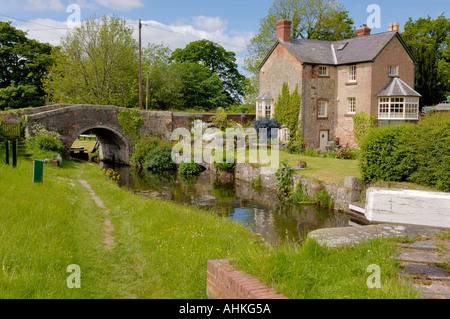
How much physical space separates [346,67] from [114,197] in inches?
866

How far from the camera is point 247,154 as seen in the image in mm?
24172

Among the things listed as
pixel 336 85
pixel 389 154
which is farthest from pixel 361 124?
pixel 389 154

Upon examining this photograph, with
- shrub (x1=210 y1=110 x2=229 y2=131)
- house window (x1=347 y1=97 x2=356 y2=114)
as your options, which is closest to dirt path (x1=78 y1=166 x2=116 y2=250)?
shrub (x1=210 y1=110 x2=229 y2=131)

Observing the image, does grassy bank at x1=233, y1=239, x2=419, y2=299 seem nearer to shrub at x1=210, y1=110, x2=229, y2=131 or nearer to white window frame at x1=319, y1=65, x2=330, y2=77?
shrub at x1=210, y1=110, x2=229, y2=131

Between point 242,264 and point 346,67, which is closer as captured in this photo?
point 242,264

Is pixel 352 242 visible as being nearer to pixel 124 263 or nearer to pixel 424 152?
pixel 124 263

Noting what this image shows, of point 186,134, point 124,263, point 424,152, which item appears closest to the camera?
point 124,263

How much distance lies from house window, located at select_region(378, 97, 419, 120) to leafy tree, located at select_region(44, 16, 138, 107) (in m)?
23.5

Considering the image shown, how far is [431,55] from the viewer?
38719 millimetres

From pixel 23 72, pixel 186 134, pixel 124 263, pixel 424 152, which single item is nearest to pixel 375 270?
pixel 124 263

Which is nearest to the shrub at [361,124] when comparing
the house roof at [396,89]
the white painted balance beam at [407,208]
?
the house roof at [396,89]

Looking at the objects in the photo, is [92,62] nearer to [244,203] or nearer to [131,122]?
[131,122]

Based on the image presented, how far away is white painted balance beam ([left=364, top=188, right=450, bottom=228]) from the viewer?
323 centimetres

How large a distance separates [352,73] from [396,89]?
345cm
